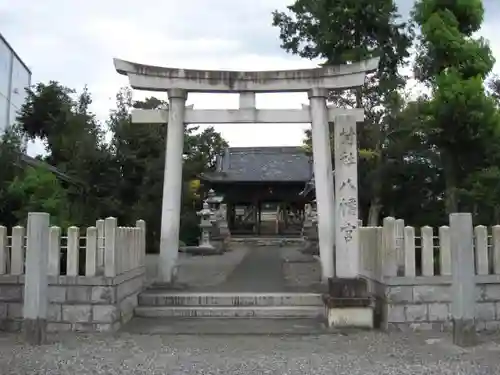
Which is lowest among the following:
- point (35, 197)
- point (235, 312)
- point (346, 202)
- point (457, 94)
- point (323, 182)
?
point (235, 312)

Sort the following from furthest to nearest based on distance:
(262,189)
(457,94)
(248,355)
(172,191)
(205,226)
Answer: (262,189), (205,226), (457,94), (172,191), (248,355)

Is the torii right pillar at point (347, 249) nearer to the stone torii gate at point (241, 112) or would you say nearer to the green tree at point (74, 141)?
the stone torii gate at point (241, 112)

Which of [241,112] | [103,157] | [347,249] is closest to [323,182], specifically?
[241,112]

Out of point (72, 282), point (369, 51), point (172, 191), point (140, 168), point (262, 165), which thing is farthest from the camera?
point (262, 165)

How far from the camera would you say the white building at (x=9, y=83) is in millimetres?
29922

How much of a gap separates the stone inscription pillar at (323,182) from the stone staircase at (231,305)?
62.4 inches

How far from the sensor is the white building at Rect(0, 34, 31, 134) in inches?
1178

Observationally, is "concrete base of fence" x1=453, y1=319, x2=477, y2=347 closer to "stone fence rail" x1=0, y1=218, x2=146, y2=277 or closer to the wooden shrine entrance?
"stone fence rail" x1=0, y1=218, x2=146, y2=277

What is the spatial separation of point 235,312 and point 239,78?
479cm

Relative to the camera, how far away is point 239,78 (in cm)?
1152

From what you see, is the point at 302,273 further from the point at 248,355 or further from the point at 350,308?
the point at 248,355

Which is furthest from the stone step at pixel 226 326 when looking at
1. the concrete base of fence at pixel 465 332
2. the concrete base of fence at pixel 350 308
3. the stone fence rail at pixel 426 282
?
the concrete base of fence at pixel 465 332

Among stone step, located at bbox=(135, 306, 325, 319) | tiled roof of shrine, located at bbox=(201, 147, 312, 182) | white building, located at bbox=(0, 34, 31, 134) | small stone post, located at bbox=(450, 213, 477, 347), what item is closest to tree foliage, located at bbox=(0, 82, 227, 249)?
white building, located at bbox=(0, 34, 31, 134)

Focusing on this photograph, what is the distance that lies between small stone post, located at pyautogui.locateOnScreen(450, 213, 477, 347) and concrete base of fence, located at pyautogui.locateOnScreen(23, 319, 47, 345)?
5.28m
